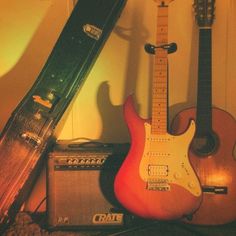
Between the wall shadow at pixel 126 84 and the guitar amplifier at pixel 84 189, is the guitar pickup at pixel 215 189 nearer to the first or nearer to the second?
the guitar amplifier at pixel 84 189

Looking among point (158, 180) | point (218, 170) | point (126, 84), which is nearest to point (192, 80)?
point (126, 84)

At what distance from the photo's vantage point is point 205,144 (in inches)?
65.0

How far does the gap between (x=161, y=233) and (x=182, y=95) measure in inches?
28.9

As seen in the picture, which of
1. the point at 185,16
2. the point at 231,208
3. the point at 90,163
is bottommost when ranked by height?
the point at 231,208

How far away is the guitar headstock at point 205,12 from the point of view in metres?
1.60

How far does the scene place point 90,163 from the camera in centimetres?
161

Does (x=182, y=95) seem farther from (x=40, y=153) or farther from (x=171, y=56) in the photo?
(x=40, y=153)

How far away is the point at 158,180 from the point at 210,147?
32 cm

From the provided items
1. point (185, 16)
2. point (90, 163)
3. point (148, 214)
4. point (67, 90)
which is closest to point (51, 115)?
point (67, 90)

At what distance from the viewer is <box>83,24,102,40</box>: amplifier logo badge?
1498mm

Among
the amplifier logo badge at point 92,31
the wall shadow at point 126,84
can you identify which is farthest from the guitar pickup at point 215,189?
the amplifier logo badge at point 92,31

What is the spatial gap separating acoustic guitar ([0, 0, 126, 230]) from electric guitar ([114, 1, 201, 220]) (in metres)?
0.27

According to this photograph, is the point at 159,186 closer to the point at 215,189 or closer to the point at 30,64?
the point at 215,189

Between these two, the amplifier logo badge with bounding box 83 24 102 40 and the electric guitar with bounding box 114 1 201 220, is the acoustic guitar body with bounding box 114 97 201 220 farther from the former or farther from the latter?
the amplifier logo badge with bounding box 83 24 102 40
